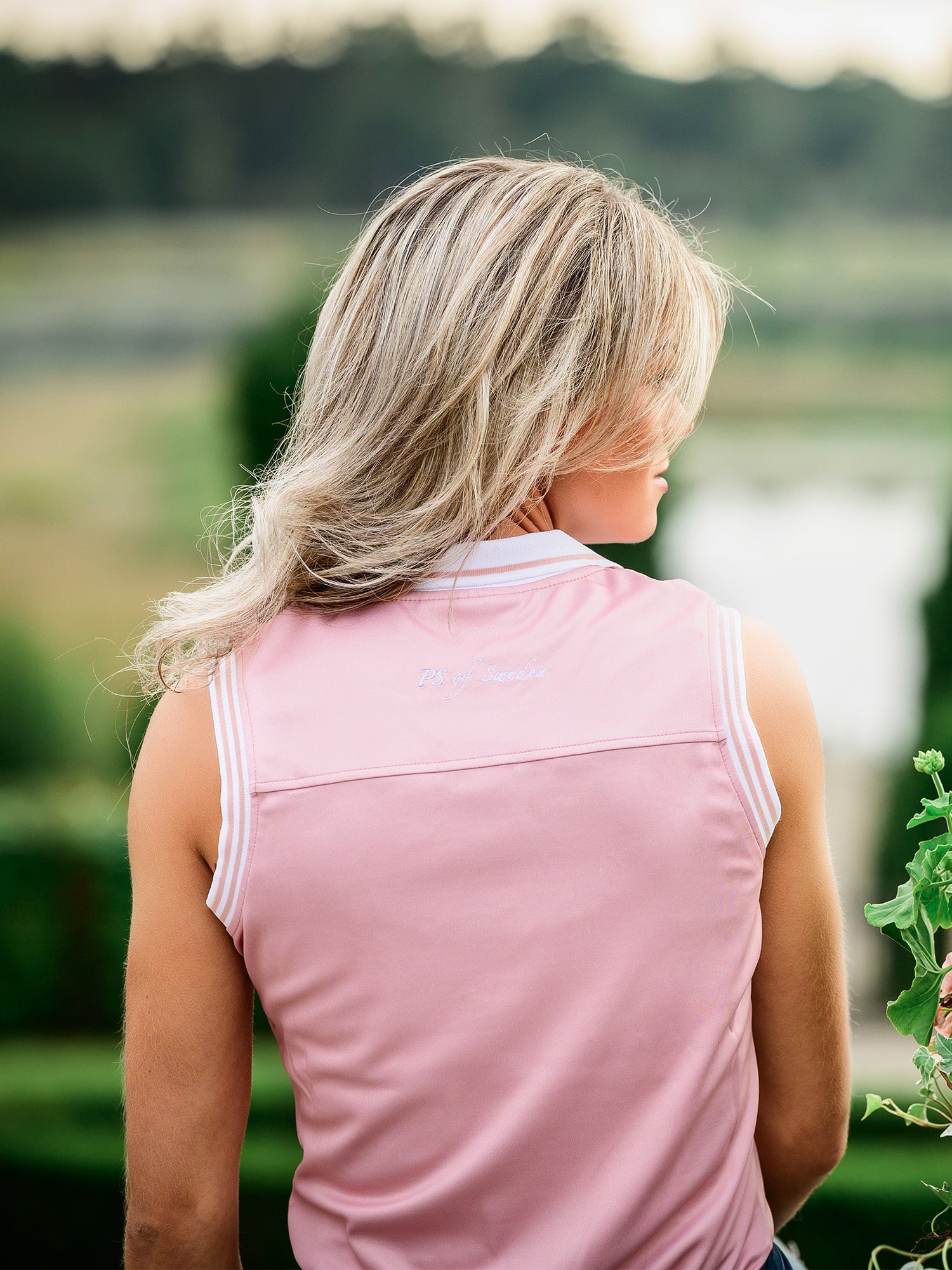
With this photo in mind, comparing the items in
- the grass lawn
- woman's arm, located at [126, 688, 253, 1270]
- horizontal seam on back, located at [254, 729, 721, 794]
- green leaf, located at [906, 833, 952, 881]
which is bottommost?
the grass lawn

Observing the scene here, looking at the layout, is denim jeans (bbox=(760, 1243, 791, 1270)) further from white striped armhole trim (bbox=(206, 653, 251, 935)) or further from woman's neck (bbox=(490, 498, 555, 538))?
woman's neck (bbox=(490, 498, 555, 538))

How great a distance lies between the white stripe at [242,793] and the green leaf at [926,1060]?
0.50m

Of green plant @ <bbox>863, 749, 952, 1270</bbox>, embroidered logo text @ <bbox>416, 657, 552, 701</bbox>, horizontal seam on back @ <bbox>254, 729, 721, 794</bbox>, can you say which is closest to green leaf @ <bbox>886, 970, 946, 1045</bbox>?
green plant @ <bbox>863, 749, 952, 1270</bbox>

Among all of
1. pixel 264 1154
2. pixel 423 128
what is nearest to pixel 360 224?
pixel 423 128

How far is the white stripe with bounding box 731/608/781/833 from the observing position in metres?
0.85

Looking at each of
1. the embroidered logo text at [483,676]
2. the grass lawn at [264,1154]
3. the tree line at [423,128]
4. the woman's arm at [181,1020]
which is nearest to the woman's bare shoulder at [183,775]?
the woman's arm at [181,1020]

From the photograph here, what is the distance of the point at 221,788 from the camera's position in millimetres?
855

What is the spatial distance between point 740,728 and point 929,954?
0.70 feet

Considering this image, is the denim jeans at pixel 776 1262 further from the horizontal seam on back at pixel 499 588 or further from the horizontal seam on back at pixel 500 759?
the horizontal seam on back at pixel 499 588

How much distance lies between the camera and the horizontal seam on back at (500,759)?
825mm

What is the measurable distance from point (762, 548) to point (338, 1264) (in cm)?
380

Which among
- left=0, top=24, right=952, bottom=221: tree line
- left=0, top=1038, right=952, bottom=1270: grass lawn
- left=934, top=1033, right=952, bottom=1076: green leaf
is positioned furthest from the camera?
left=0, top=24, right=952, bottom=221: tree line

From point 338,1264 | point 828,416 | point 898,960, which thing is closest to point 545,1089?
point 338,1264

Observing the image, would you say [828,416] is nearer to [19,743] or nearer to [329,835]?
[19,743]
